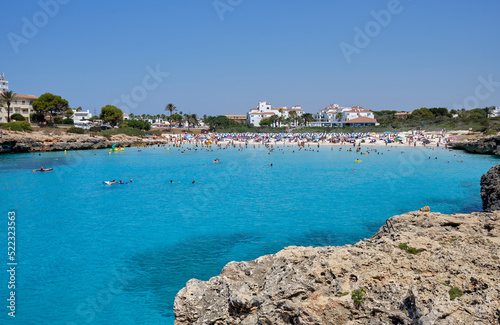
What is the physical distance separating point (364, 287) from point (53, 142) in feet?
256

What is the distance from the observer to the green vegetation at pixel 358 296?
227 inches

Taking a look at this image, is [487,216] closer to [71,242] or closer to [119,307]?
[119,307]

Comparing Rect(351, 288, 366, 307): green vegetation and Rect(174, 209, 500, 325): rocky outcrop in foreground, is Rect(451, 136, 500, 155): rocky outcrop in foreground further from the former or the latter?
Rect(351, 288, 366, 307): green vegetation

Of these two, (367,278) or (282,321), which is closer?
(282,321)

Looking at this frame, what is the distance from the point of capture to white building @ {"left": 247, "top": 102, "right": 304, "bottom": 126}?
16425cm

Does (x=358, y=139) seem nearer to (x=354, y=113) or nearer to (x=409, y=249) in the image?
(x=354, y=113)

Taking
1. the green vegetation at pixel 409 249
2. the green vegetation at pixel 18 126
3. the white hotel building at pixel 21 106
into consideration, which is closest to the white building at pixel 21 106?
the white hotel building at pixel 21 106

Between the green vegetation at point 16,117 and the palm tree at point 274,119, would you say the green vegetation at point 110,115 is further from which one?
the palm tree at point 274,119

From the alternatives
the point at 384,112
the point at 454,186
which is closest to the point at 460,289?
the point at 454,186

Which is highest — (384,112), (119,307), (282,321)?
(384,112)

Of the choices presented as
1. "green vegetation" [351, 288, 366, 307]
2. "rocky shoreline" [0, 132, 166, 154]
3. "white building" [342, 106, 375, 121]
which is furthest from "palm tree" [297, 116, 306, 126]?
"green vegetation" [351, 288, 366, 307]

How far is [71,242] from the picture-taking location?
60.2 ft

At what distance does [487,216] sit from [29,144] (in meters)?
74.2

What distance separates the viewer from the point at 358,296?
583cm
